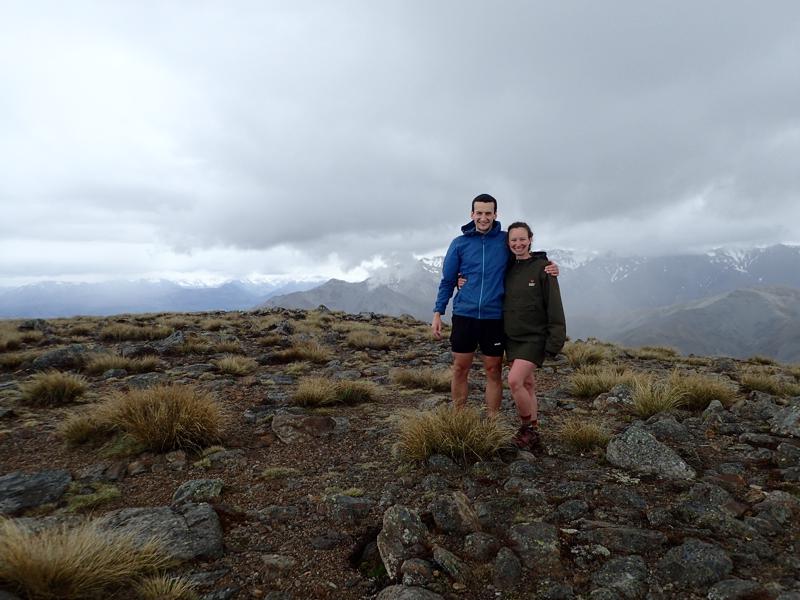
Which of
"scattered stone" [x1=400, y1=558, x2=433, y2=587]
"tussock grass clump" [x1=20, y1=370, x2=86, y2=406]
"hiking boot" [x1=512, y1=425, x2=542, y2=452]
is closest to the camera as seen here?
"scattered stone" [x1=400, y1=558, x2=433, y2=587]

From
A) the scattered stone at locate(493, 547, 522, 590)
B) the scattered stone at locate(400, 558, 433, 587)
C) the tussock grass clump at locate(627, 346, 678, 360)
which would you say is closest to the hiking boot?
the scattered stone at locate(493, 547, 522, 590)

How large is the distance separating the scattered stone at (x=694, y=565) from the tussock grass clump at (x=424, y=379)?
658cm

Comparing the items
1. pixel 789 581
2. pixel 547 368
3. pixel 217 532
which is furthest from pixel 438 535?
pixel 547 368

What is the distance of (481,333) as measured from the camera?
6.02 m

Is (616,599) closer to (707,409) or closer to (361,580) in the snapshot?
(361,580)

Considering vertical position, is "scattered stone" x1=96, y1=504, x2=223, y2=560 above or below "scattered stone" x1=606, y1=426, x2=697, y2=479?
below

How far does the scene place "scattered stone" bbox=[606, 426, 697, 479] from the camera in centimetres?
489

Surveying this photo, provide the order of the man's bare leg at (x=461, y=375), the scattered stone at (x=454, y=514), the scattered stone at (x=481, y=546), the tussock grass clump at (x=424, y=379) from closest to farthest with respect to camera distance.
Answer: the scattered stone at (x=481, y=546) < the scattered stone at (x=454, y=514) < the man's bare leg at (x=461, y=375) < the tussock grass clump at (x=424, y=379)

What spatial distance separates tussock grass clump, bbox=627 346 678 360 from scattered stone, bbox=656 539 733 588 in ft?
47.1

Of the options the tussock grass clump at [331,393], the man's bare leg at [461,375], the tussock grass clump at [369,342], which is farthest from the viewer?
the tussock grass clump at [369,342]

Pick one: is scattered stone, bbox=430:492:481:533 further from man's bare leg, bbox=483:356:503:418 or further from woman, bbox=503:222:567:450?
man's bare leg, bbox=483:356:503:418

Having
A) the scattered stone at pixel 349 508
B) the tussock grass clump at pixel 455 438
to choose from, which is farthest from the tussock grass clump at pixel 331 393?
the scattered stone at pixel 349 508

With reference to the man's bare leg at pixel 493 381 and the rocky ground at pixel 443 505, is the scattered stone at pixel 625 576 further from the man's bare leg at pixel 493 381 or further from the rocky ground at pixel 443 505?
the man's bare leg at pixel 493 381

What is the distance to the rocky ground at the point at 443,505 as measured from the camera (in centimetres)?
330
